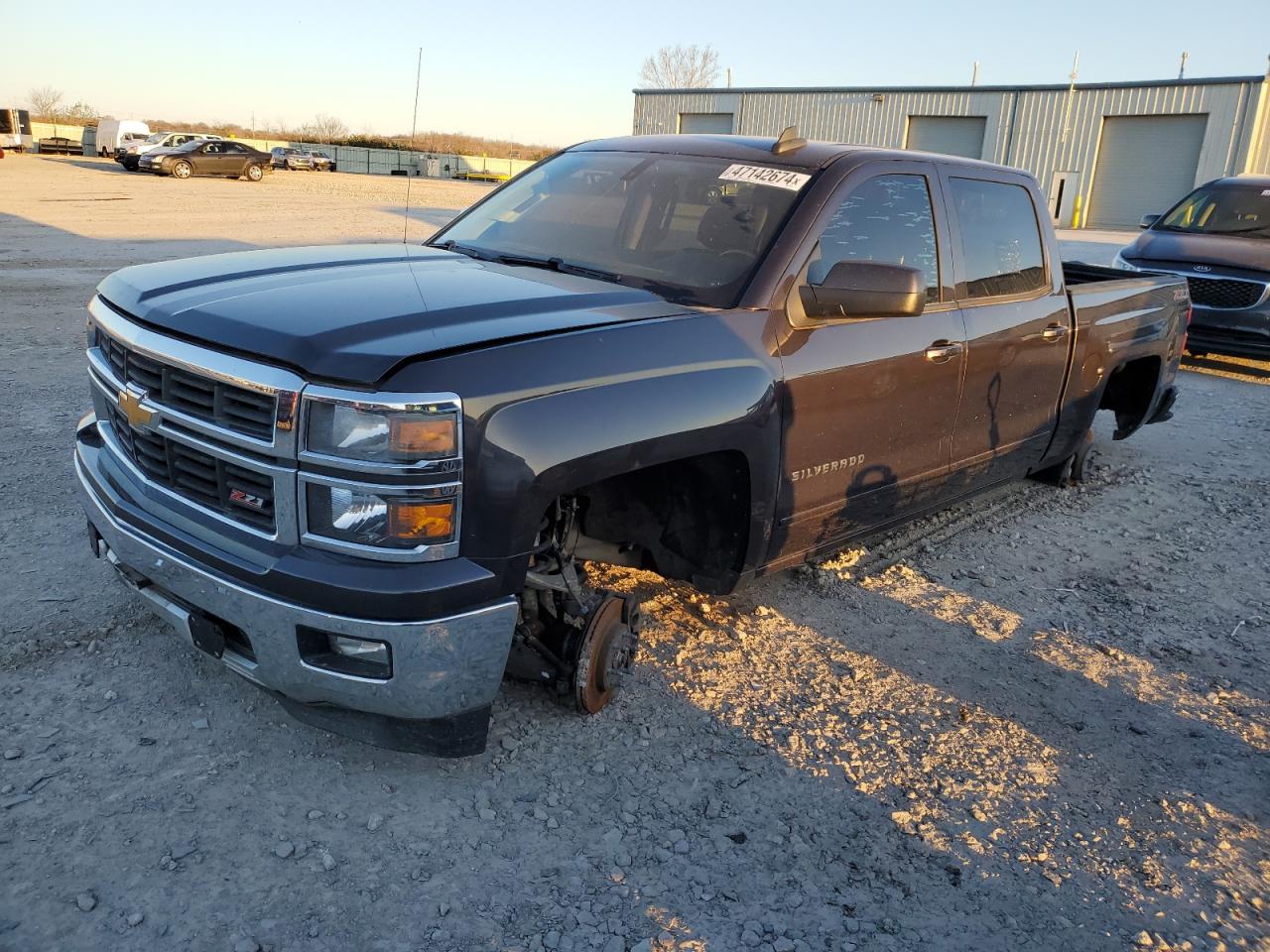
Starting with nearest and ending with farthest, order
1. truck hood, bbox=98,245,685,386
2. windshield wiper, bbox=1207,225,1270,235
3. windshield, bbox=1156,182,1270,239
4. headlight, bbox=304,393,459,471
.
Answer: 1. headlight, bbox=304,393,459,471
2. truck hood, bbox=98,245,685,386
3. windshield wiper, bbox=1207,225,1270,235
4. windshield, bbox=1156,182,1270,239

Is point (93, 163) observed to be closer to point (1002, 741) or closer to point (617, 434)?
point (617, 434)

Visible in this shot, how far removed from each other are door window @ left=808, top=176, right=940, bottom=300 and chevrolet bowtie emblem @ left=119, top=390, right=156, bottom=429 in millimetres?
2192

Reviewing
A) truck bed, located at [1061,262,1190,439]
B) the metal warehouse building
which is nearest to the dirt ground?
truck bed, located at [1061,262,1190,439]

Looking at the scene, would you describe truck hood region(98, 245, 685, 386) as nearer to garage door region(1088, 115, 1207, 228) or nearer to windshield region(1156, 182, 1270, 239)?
windshield region(1156, 182, 1270, 239)

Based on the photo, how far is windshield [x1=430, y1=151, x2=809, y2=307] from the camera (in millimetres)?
3477

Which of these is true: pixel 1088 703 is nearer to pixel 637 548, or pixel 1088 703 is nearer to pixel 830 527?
pixel 830 527

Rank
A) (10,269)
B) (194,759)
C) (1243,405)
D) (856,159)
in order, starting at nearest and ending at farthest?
(194,759) → (856,159) → (1243,405) → (10,269)

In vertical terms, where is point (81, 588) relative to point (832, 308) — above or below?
below

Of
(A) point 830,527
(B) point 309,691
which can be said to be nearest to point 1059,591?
(A) point 830,527

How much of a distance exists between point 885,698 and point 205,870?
7.48 ft

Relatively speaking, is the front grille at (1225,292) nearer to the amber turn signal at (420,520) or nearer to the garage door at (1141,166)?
the amber turn signal at (420,520)

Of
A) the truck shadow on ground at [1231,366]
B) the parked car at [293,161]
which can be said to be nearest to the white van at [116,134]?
the parked car at [293,161]

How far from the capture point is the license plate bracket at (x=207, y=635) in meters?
2.70

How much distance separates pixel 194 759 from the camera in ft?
9.55
